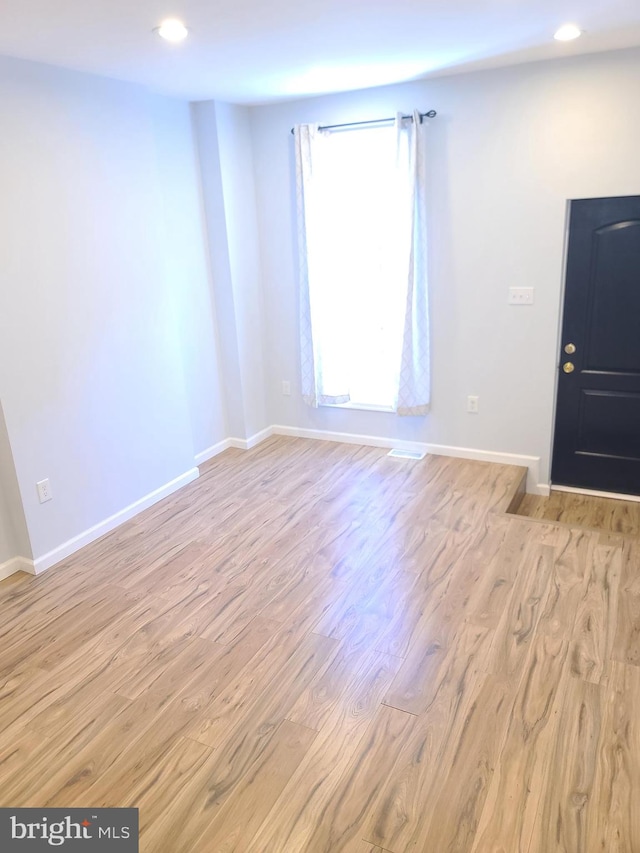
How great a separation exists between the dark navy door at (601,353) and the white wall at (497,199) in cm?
9

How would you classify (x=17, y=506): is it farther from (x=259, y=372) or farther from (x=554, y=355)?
(x=554, y=355)

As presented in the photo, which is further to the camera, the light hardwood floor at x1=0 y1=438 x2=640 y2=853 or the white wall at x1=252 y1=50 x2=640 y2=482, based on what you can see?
the white wall at x1=252 y1=50 x2=640 y2=482

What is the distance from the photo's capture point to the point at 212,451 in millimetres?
4625

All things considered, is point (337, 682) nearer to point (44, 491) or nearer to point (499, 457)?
point (44, 491)

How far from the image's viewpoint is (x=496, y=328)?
397 cm

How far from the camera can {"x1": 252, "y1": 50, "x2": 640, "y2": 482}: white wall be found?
339 cm

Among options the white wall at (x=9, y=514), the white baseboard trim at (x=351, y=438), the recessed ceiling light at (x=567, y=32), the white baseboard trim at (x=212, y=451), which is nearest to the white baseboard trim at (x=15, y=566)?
the white wall at (x=9, y=514)

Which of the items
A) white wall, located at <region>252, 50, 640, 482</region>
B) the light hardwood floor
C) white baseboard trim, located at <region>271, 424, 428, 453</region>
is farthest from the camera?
white baseboard trim, located at <region>271, 424, 428, 453</region>

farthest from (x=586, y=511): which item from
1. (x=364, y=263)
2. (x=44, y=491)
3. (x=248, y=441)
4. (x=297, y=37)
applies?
(x=44, y=491)

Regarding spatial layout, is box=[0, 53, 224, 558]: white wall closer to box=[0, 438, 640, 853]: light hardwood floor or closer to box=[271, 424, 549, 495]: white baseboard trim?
box=[0, 438, 640, 853]: light hardwood floor

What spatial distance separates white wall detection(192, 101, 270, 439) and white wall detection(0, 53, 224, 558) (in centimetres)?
16

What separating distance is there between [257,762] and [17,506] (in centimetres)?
187

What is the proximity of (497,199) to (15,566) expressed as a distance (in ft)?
11.7

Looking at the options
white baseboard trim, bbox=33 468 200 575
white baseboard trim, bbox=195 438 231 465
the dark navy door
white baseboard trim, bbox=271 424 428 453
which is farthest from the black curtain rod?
white baseboard trim, bbox=33 468 200 575
